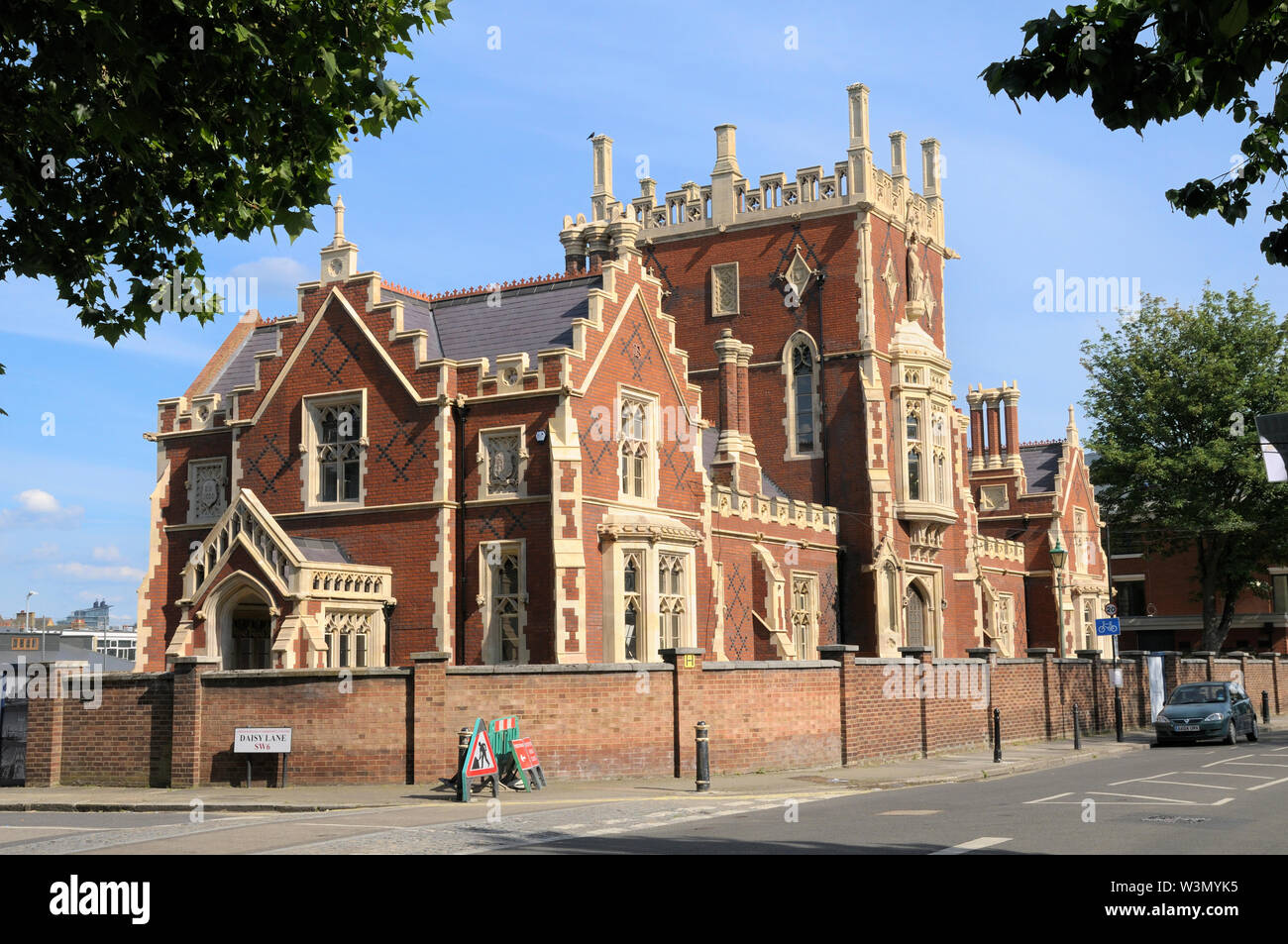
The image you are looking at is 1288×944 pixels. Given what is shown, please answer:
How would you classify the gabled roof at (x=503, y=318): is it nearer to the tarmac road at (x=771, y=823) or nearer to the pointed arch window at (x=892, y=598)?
the tarmac road at (x=771, y=823)

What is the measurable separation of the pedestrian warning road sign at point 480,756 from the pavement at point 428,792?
0.45 metres

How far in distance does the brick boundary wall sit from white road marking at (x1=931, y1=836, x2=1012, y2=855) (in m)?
9.47

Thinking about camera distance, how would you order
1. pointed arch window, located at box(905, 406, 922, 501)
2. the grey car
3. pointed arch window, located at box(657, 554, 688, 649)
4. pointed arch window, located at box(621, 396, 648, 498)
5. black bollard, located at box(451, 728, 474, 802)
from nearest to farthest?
black bollard, located at box(451, 728, 474, 802)
pointed arch window, located at box(657, 554, 688, 649)
pointed arch window, located at box(621, 396, 648, 498)
the grey car
pointed arch window, located at box(905, 406, 922, 501)

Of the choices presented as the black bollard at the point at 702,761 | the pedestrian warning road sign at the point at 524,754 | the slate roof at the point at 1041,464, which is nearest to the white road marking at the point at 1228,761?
the black bollard at the point at 702,761

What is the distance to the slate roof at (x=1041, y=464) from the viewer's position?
58.2 metres

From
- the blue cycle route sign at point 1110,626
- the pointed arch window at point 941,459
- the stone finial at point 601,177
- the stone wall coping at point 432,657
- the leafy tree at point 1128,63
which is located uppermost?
the stone finial at point 601,177

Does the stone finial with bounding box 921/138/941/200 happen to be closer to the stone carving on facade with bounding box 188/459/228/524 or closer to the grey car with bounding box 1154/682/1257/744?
the grey car with bounding box 1154/682/1257/744

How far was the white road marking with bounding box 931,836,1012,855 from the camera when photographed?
13195 mm

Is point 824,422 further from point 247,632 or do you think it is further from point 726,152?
point 247,632

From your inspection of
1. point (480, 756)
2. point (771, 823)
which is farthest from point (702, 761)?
point (771, 823)

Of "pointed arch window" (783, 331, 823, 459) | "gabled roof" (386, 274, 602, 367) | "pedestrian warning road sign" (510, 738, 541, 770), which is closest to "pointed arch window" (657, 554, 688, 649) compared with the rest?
"gabled roof" (386, 274, 602, 367)

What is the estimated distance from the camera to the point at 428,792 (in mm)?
20938
